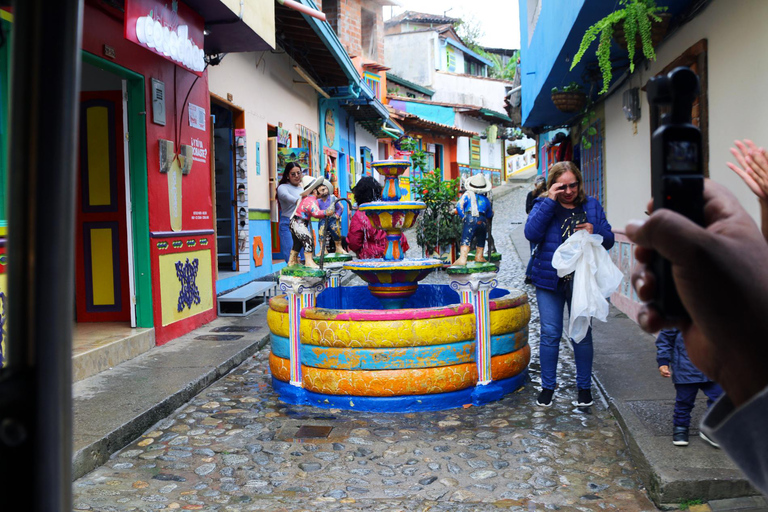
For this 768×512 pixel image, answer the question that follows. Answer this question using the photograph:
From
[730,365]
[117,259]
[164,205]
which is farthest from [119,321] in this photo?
[730,365]

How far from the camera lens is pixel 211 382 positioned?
629 centimetres

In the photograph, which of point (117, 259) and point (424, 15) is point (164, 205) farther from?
point (424, 15)

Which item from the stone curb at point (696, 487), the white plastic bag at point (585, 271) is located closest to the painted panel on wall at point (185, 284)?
the white plastic bag at point (585, 271)

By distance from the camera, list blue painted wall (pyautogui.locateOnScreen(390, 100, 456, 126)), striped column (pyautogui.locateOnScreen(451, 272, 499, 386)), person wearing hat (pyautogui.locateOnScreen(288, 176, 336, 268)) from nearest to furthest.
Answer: striped column (pyautogui.locateOnScreen(451, 272, 499, 386))
person wearing hat (pyautogui.locateOnScreen(288, 176, 336, 268))
blue painted wall (pyautogui.locateOnScreen(390, 100, 456, 126))

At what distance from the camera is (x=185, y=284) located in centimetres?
815

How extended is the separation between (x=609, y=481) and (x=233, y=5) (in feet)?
19.9

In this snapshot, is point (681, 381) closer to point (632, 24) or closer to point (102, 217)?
point (632, 24)

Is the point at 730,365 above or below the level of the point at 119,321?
above

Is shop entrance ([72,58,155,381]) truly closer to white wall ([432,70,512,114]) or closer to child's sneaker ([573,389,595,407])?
child's sneaker ([573,389,595,407])

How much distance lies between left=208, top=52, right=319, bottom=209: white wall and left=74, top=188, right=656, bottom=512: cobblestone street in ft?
19.3

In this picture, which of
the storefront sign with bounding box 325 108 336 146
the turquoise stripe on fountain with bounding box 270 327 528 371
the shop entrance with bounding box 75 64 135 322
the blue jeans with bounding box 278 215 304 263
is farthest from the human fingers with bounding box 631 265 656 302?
the storefront sign with bounding box 325 108 336 146

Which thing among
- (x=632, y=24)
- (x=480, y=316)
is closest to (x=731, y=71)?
(x=632, y=24)

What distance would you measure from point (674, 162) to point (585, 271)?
4582mm

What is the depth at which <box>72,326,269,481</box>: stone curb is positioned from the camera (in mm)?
4094
